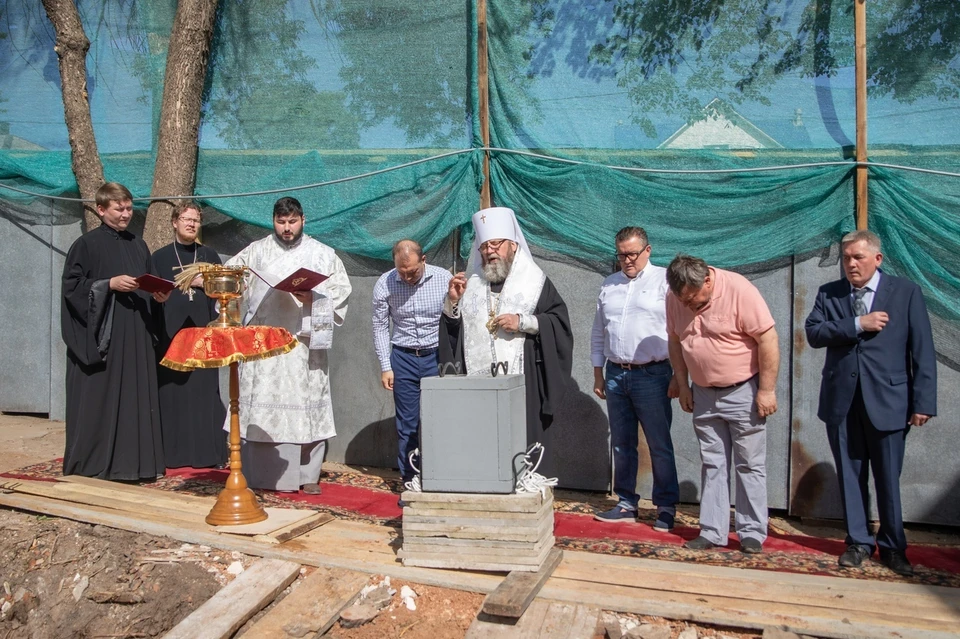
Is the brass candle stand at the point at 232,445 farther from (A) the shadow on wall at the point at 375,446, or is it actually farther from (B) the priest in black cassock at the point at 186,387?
(A) the shadow on wall at the point at 375,446

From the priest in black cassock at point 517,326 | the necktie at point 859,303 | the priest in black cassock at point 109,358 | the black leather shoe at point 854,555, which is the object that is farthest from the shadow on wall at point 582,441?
the priest in black cassock at point 109,358

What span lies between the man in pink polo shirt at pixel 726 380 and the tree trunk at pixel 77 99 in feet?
16.5

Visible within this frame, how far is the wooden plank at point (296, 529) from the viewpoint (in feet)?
15.3

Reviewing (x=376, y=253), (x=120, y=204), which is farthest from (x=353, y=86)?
(x=120, y=204)

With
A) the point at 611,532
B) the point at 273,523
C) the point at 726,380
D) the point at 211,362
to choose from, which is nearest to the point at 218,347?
the point at 211,362

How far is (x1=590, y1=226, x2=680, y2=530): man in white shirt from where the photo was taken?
5.11 m

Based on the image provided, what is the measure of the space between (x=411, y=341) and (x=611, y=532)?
177cm

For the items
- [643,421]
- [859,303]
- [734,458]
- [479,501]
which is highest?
[859,303]

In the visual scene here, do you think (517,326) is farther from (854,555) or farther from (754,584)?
(854,555)

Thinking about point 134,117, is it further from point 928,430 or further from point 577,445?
point 928,430

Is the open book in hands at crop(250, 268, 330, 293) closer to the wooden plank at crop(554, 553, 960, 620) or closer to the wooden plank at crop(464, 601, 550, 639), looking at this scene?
the wooden plank at crop(554, 553, 960, 620)

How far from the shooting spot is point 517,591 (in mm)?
3826

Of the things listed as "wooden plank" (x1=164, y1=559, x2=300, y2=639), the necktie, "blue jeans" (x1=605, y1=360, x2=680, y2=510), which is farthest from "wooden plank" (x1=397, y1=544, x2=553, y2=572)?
the necktie

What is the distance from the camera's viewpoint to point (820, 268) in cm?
554
